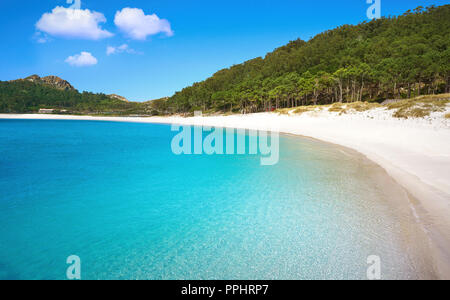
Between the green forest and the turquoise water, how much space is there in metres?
56.1

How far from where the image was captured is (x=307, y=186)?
32.8ft

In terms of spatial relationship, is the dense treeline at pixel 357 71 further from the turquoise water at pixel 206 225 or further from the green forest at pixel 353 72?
the turquoise water at pixel 206 225

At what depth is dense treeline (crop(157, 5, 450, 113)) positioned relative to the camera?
54.8 m

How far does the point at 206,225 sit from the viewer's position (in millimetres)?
6953

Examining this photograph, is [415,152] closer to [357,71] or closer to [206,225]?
[206,225]

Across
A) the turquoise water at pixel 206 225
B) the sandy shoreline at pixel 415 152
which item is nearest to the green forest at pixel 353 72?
the sandy shoreline at pixel 415 152

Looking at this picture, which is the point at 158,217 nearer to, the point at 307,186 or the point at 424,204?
the point at 307,186

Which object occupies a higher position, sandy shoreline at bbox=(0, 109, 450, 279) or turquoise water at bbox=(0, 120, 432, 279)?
sandy shoreline at bbox=(0, 109, 450, 279)

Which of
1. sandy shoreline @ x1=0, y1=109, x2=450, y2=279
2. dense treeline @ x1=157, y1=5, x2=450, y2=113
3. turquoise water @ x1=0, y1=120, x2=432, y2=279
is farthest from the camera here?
dense treeline @ x1=157, y1=5, x2=450, y2=113

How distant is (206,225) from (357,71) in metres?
63.6

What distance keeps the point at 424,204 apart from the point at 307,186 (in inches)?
153

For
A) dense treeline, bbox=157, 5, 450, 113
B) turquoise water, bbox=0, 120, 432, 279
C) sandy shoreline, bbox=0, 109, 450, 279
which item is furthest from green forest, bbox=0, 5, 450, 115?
turquoise water, bbox=0, 120, 432, 279

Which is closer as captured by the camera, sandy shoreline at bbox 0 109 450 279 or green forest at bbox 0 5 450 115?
sandy shoreline at bbox 0 109 450 279

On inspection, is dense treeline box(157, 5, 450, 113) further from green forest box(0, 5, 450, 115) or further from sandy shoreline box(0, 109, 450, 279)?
sandy shoreline box(0, 109, 450, 279)
